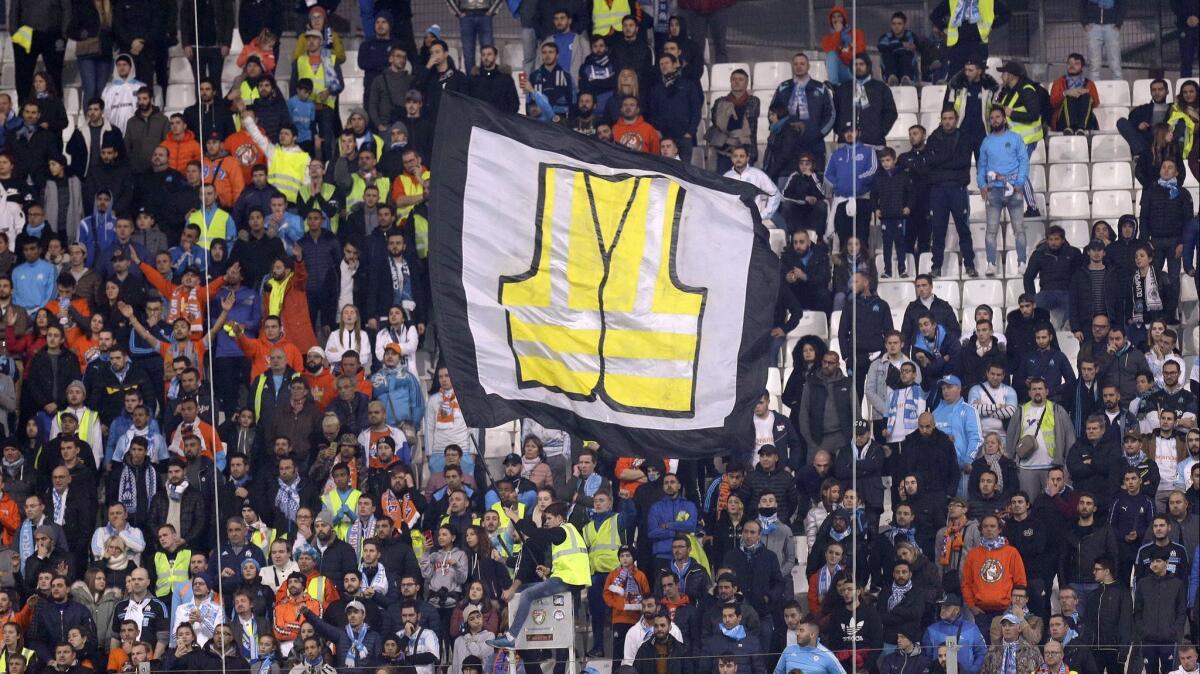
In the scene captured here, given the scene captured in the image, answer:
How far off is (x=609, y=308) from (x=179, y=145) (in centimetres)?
958

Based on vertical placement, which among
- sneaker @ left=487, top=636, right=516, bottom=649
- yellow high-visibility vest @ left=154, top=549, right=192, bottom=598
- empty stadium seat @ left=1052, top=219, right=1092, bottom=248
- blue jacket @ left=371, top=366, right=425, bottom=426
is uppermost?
empty stadium seat @ left=1052, top=219, right=1092, bottom=248

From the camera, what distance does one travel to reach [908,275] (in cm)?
2445

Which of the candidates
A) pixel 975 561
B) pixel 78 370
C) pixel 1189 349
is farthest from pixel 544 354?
pixel 1189 349

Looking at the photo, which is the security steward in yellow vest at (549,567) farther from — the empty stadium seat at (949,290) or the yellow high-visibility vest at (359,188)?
the empty stadium seat at (949,290)

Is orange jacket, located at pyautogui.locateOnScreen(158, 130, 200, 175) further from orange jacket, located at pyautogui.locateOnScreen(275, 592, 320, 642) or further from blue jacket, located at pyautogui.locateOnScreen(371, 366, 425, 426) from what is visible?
orange jacket, located at pyautogui.locateOnScreen(275, 592, 320, 642)

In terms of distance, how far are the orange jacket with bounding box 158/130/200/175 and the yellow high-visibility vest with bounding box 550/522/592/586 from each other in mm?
6286

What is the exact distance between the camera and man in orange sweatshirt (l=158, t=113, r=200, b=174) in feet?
80.5

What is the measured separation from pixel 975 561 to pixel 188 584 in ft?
18.7

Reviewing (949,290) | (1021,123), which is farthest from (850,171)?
(1021,123)

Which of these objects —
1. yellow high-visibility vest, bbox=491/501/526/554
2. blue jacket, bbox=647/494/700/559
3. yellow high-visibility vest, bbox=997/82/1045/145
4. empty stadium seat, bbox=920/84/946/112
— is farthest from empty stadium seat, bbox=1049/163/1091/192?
yellow high-visibility vest, bbox=491/501/526/554

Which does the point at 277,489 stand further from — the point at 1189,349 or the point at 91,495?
the point at 1189,349

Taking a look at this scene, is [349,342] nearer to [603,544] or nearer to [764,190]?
[603,544]

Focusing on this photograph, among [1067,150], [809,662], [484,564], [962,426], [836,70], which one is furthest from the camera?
[1067,150]

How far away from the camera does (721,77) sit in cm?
2636
